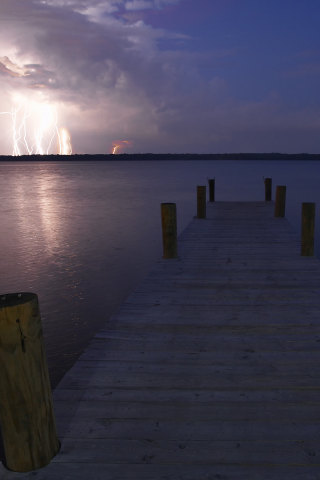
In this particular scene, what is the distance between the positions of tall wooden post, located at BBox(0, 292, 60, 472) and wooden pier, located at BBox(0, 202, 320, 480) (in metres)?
0.14

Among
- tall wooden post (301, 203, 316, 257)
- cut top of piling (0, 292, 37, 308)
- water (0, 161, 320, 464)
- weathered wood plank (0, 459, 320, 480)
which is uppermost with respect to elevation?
cut top of piling (0, 292, 37, 308)

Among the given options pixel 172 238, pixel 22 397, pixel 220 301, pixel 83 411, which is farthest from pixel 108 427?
pixel 172 238

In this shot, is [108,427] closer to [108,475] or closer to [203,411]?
[108,475]

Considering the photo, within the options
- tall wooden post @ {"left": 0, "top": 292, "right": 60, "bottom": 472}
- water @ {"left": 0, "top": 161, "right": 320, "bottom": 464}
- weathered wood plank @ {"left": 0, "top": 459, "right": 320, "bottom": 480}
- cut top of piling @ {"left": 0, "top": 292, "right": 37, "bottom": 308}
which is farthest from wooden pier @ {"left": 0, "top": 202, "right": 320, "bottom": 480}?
water @ {"left": 0, "top": 161, "right": 320, "bottom": 464}

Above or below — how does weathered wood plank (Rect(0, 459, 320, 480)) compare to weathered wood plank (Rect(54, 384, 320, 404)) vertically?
below

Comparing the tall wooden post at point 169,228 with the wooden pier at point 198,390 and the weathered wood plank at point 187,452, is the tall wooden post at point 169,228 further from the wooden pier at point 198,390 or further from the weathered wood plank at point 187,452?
the weathered wood plank at point 187,452

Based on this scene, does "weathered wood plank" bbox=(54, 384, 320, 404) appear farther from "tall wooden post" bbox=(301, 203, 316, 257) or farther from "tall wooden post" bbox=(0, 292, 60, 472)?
"tall wooden post" bbox=(301, 203, 316, 257)

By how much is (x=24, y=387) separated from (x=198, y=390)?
4.38 feet

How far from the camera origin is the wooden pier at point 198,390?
215cm

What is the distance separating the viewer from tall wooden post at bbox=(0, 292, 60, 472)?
1.94m

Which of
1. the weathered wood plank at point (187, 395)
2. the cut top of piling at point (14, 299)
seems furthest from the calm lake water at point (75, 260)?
the cut top of piling at point (14, 299)

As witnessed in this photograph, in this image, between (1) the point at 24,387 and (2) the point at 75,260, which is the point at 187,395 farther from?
(2) the point at 75,260

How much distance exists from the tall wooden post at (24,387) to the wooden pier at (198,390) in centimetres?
14

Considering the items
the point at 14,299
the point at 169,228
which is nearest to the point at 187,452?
the point at 14,299
